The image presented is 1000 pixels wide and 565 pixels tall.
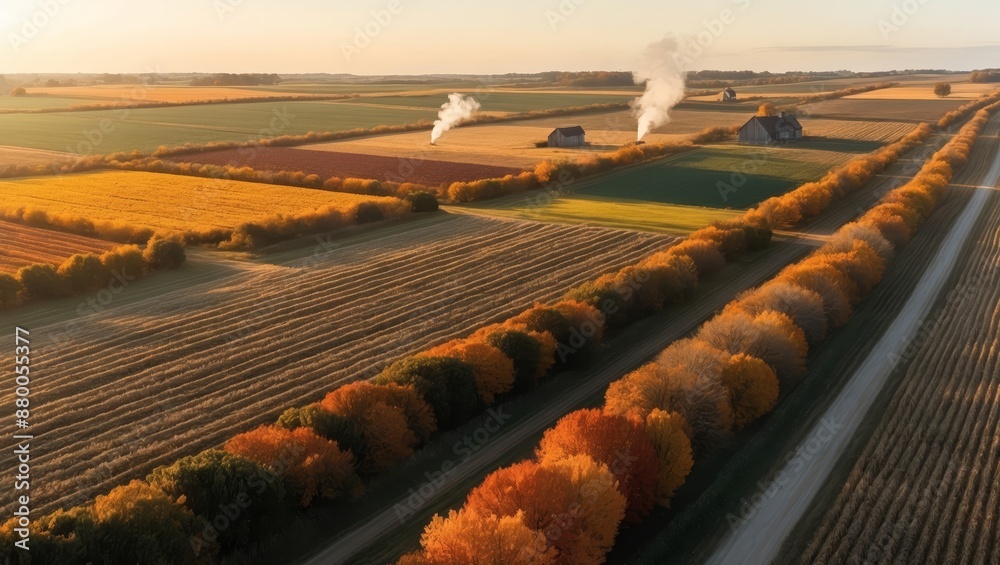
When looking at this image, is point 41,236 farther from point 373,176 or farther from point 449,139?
point 449,139

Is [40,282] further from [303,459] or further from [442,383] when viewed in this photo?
[303,459]

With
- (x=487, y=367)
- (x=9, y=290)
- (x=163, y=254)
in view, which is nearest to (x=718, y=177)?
(x=163, y=254)

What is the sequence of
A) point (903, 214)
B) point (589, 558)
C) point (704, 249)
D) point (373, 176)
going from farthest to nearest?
point (373, 176) → point (903, 214) → point (704, 249) → point (589, 558)

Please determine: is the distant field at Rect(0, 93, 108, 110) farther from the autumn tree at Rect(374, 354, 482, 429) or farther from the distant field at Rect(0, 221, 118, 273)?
the autumn tree at Rect(374, 354, 482, 429)

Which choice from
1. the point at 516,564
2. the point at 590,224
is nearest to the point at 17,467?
the point at 516,564

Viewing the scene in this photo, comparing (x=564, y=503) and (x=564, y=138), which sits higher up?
(x=564, y=138)

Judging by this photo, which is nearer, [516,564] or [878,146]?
[516,564]

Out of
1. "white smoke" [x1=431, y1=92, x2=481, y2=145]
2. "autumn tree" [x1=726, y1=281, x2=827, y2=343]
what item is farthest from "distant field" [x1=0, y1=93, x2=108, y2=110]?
"autumn tree" [x1=726, y1=281, x2=827, y2=343]
